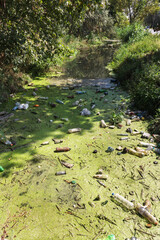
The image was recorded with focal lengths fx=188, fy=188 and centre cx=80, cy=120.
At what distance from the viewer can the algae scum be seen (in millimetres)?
2117

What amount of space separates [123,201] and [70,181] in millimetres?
790

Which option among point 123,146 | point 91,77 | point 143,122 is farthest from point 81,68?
point 123,146

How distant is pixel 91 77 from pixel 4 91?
4.29 m

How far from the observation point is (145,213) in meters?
2.26

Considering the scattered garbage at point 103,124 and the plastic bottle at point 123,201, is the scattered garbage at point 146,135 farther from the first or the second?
the plastic bottle at point 123,201

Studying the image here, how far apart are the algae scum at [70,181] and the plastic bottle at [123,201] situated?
0.06 metres

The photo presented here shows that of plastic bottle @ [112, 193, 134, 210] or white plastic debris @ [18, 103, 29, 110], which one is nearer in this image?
plastic bottle @ [112, 193, 134, 210]

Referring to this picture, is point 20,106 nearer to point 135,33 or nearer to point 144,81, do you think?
point 144,81

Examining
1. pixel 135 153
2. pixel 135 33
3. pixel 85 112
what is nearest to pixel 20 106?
pixel 85 112

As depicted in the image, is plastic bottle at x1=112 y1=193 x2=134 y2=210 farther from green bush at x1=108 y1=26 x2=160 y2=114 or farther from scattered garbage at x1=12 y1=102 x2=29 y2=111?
scattered garbage at x1=12 y1=102 x2=29 y2=111

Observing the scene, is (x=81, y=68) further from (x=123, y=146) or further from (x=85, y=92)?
(x=123, y=146)

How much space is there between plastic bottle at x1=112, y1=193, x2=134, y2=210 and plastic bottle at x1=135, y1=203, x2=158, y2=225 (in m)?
0.07

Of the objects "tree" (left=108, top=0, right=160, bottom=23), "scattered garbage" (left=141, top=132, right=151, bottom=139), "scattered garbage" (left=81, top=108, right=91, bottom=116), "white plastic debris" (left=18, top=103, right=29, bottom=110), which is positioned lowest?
"scattered garbage" (left=141, top=132, right=151, bottom=139)

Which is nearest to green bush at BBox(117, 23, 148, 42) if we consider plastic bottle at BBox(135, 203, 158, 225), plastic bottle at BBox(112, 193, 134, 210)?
plastic bottle at BBox(112, 193, 134, 210)
